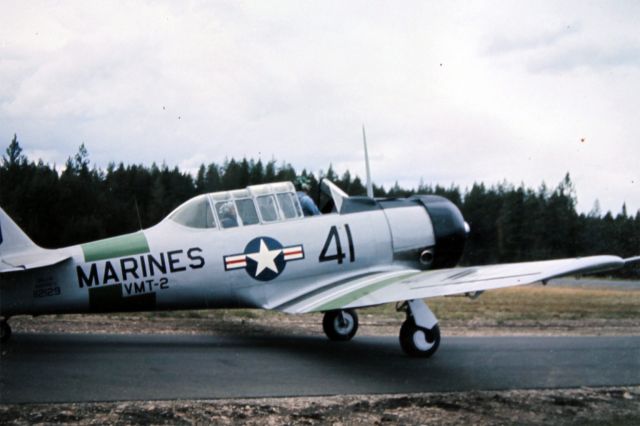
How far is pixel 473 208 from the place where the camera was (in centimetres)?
7250

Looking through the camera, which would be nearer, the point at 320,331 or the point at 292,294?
the point at 292,294

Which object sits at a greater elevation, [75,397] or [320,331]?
[75,397]

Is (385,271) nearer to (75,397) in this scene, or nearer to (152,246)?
(152,246)

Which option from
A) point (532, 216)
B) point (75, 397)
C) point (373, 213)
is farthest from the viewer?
point (532, 216)

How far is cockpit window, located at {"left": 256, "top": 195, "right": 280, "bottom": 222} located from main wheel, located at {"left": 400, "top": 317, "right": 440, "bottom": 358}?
266cm

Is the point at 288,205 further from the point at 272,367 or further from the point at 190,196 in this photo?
the point at 190,196

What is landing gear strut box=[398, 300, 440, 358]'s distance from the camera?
9039 millimetres

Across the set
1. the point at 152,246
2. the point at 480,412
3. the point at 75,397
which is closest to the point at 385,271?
the point at 152,246

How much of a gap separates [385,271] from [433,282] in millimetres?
1971

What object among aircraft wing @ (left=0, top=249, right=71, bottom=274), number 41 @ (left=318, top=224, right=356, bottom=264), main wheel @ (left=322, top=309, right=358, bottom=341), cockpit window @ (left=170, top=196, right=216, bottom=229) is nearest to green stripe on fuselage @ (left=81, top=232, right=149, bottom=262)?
aircraft wing @ (left=0, top=249, right=71, bottom=274)

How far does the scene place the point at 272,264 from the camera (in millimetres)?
9680

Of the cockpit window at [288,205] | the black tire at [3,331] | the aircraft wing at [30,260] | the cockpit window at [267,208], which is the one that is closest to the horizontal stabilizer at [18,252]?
the aircraft wing at [30,260]

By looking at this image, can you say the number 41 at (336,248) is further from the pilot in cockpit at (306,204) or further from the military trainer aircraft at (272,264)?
the pilot in cockpit at (306,204)

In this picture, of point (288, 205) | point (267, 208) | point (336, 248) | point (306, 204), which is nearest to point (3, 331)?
point (267, 208)
